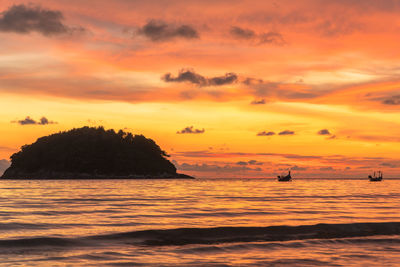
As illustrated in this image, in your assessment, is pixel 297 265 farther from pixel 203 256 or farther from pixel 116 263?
pixel 116 263

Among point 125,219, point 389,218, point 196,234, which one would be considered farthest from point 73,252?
point 389,218

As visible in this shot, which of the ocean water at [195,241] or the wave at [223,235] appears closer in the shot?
the ocean water at [195,241]

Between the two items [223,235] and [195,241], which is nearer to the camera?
[195,241]

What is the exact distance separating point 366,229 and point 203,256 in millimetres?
14606

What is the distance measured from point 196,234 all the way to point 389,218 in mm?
17870

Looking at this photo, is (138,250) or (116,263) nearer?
(116,263)

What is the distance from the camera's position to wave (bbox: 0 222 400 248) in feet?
80.0

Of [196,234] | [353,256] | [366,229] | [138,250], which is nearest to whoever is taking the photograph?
[353,256]

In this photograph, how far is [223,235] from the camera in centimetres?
2747

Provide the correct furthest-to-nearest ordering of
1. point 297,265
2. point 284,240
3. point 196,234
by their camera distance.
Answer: point 196,234 → point 284,240 → point 297,265

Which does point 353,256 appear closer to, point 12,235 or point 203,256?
point 203,256

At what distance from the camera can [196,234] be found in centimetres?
2788

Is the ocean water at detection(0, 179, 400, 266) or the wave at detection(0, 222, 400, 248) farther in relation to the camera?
the wave at detection(0, 222, 400, 248)

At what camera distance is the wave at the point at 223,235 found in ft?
80.0
